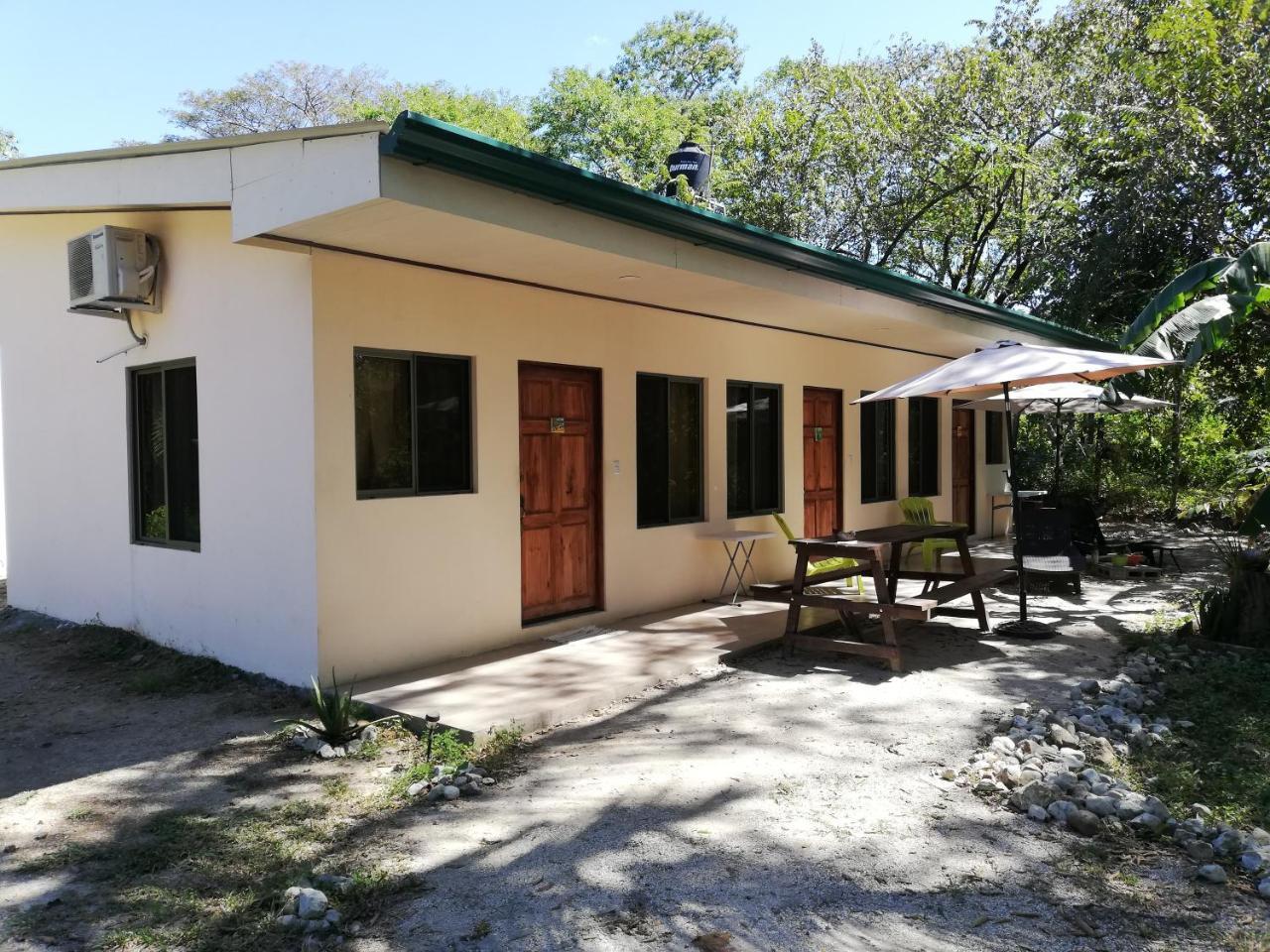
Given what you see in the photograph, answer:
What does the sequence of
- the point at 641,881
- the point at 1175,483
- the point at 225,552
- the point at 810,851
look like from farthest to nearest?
1. the point at 1175,483
2. the point at 225,552
3. the point at 810,851
4. the point at 641,881

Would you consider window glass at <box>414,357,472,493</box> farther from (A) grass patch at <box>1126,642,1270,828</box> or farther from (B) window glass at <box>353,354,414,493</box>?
(A) grass patch at <box>1126,642,1270,828</box>

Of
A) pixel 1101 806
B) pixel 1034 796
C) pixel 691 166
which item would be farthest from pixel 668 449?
pixel 1101 806

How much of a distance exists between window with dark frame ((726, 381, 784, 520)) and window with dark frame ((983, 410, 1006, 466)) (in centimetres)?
635

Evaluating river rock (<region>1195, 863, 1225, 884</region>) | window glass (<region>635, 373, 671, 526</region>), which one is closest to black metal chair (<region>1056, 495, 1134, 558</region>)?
window glass (<region>635, 373, 671, 526</region>)

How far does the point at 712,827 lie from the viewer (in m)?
A: 3.91

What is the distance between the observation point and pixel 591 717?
5.62 m

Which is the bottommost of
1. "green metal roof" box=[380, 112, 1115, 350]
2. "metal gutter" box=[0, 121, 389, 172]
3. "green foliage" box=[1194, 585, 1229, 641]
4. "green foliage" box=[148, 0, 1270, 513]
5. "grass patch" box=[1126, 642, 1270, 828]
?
"grass patch" box=[1126, 642, 1270, 828]

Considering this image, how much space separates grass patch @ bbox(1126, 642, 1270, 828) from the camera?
424 centimetres

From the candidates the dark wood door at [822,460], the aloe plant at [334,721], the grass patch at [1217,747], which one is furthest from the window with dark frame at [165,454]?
the dark wood door at [822,460]

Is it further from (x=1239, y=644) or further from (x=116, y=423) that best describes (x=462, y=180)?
(x=1239, y=644)

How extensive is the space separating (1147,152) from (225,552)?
43.6ft

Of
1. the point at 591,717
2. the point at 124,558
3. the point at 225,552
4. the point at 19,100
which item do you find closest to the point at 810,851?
the point at 591,717

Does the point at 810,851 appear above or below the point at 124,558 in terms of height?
below

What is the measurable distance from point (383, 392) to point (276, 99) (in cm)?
2615
